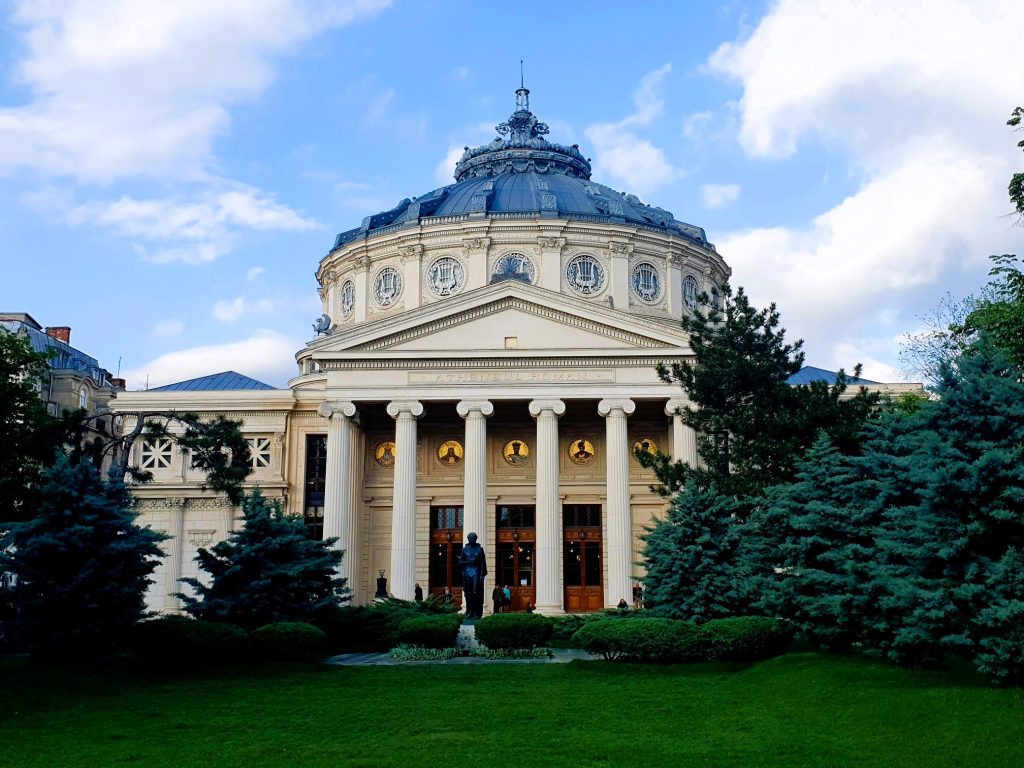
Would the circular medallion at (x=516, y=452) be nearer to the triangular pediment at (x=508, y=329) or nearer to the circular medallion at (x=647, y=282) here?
the triangular pediment at (x=508, y=329)

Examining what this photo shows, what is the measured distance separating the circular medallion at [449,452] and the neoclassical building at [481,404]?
0.20ft

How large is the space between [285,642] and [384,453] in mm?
22100

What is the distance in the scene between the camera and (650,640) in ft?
75.9

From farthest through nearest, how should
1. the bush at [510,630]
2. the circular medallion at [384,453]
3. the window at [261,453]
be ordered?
1. the window at [261,453]
2. the circular medallion at [384,453]
3. the bush at [510,630]

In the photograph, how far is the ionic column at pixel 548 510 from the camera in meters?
39.8

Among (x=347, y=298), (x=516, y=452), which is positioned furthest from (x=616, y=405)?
(x=347, y=298)

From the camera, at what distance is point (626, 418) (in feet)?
137

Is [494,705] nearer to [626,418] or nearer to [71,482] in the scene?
[71,482]

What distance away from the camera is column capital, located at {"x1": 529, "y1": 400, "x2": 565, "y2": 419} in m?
41.4

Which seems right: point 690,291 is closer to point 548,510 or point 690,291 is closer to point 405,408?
point 548,510

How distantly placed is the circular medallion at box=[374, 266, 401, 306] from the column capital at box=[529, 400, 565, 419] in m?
14.7

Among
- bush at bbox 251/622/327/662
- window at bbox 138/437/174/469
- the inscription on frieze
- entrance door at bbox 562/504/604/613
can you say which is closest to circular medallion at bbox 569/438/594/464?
entrance door at bbox 562/504/604/613

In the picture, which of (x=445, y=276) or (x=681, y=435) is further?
(x=445, y=276)

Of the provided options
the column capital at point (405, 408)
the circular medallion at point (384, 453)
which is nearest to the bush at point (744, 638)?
the column capital at point (405, 408)
